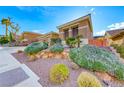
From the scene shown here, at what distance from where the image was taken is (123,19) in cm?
307

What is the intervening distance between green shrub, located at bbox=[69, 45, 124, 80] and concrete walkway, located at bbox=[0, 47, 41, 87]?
0.87m

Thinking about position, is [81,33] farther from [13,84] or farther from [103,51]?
[13,84]

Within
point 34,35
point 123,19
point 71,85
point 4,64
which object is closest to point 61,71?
point 71,85

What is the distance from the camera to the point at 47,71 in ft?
10.00

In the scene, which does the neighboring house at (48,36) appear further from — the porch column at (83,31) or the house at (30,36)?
the porch column at (83,31)

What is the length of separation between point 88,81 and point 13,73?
1443mm

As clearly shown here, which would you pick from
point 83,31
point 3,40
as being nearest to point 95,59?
point 83,31

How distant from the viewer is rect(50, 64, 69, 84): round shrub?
9.53ft

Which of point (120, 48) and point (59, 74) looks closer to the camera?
point (59, 74)

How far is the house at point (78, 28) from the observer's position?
316cm

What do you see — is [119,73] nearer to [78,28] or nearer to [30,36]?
[78,28]

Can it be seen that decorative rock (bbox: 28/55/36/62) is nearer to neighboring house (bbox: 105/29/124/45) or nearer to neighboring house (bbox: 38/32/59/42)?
neighboring house (bbox: 38/32/59/42)

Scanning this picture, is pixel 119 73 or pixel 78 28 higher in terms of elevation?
pixel 78 28
